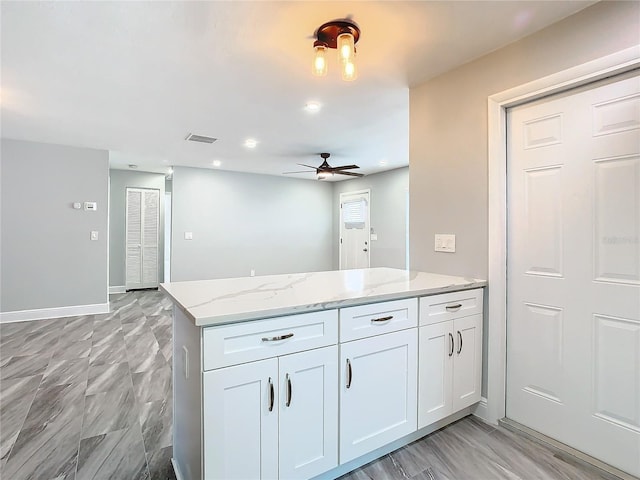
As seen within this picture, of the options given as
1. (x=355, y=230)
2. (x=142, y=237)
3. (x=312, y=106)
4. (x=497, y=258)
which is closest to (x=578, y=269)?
(x=497, y=258)

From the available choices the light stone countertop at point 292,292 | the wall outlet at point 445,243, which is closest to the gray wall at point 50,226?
the light stone countertop at point 292,292

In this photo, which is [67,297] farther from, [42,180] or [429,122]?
[429,122]

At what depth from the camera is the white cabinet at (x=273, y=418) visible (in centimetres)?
121

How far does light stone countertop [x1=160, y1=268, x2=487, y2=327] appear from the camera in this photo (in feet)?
4.20

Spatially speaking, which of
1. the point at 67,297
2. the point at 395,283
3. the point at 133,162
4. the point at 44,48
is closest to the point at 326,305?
the point at 395,283

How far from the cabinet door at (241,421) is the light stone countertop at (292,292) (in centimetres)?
21

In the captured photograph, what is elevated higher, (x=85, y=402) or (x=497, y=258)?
(x=497, y=258)

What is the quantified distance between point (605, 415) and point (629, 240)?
90cm

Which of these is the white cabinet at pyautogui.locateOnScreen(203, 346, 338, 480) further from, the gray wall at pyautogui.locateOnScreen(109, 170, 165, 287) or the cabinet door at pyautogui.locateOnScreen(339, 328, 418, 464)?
the gray wall at pyautogui.locateOnScreen(109, 170, 165, 287)

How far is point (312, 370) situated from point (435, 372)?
849 millimetres

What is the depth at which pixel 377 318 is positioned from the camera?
65.2 inches

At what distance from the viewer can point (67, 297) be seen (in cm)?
471

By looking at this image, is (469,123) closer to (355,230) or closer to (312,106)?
(312,106)

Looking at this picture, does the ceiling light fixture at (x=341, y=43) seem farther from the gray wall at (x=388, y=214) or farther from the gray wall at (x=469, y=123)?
the gray wall at (x=388, y=214)
